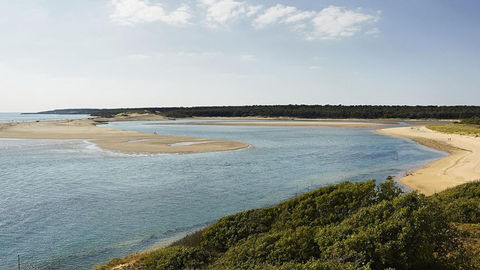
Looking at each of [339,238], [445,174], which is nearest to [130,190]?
[339,238]

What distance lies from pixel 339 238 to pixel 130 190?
17.0 meters

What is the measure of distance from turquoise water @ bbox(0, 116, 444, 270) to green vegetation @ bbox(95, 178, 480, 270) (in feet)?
11.6

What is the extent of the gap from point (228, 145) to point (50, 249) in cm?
3418

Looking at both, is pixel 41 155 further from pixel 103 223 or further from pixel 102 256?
pixel 102 256

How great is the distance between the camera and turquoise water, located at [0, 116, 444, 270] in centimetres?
1402

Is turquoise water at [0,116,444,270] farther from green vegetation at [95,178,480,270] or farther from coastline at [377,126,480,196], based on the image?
green vegetation at [95,178,480,270]

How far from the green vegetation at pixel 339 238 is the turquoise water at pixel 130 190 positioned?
3.54 meters

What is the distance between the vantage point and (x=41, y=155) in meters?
37.2

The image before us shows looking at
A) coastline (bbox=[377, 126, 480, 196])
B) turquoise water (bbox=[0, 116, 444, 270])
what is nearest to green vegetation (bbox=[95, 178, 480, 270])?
turquoise water (bbox=[0, 116, 444, 270])

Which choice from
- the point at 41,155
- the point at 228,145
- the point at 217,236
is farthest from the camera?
the point at 228,145

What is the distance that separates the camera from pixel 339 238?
8.32m

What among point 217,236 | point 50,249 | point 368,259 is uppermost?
point 368,259

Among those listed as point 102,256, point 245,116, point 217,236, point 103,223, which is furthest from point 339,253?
point 245,116

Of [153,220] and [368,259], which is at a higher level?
[368,259]
